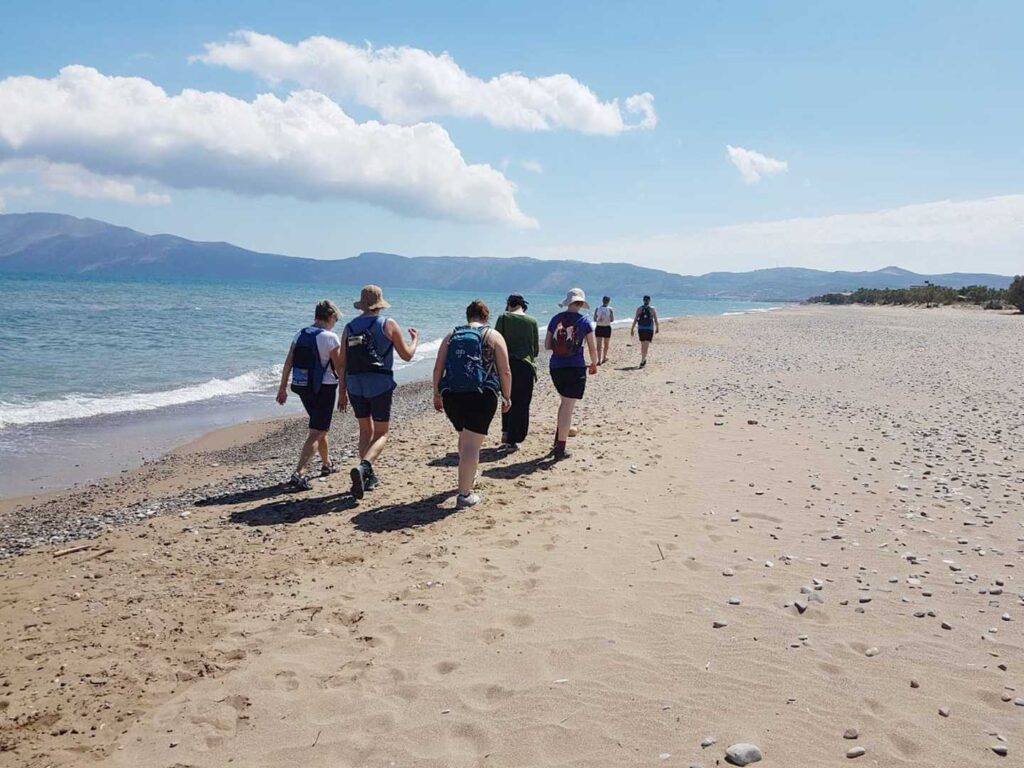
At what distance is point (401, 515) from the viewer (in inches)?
242

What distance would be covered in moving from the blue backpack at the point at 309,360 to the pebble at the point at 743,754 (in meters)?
5.19

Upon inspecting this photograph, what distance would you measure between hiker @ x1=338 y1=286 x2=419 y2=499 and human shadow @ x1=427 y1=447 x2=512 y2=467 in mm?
1278

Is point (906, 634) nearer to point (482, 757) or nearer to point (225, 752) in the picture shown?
point (482, 757)

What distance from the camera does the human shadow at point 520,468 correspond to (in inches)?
294

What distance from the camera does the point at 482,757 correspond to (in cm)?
300

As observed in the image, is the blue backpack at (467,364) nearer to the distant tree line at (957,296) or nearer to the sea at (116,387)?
the sea at (116,387)

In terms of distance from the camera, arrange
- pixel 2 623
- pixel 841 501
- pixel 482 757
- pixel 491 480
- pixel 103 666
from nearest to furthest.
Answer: pixel 482 757
pixel 103 666
pixel 2 623
pixel 841 501
pixel 491 480

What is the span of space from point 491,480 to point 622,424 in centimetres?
337

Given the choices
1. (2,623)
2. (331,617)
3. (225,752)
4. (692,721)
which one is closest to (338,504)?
(331,617)

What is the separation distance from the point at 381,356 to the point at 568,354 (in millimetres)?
2427

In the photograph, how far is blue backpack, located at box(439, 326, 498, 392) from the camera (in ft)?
19.7

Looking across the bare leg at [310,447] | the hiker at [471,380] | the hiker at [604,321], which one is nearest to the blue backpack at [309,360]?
the bare leg at [310,447]

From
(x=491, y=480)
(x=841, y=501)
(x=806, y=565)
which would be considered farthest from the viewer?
(x=491, y=480)

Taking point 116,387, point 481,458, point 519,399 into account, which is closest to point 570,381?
point 519,399
